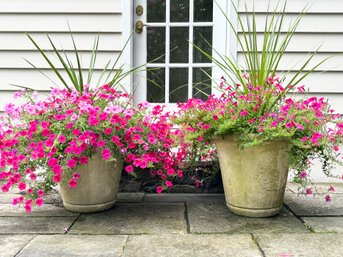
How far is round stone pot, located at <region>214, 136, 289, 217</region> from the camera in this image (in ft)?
6.70

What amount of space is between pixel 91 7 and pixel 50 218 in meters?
1.69

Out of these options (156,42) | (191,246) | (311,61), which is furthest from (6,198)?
(311,61)

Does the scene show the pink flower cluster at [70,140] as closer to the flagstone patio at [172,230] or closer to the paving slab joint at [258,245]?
the flagstone patio at [172,230]

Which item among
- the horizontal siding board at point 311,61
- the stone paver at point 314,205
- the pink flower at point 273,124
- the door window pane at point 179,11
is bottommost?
the stone paver at point 314,205

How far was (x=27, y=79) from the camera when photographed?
3.11 metres

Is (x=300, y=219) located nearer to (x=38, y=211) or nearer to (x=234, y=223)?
Answer: (x=234, y=223)

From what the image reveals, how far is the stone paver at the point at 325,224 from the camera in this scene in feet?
6.33

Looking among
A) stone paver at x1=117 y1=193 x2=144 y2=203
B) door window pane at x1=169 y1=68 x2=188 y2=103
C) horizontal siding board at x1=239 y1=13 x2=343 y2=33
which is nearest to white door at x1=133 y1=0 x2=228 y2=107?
door window pane at x1=169 y1=68 x2=188 y2=103

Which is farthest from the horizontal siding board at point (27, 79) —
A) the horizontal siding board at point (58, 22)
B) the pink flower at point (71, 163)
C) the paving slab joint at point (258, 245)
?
the paving slab joint at point (258, 245)

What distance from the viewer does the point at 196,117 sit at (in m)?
2.17

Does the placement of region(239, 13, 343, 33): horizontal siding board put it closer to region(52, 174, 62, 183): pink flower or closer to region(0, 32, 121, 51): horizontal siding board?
region(0, 32, 121, 51): horizontal siding board

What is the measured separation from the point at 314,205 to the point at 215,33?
59.3 inches

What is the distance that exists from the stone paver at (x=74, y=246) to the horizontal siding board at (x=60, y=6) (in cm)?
187

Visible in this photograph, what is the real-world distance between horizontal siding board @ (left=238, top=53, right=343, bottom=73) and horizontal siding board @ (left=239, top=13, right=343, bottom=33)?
0.19 m
